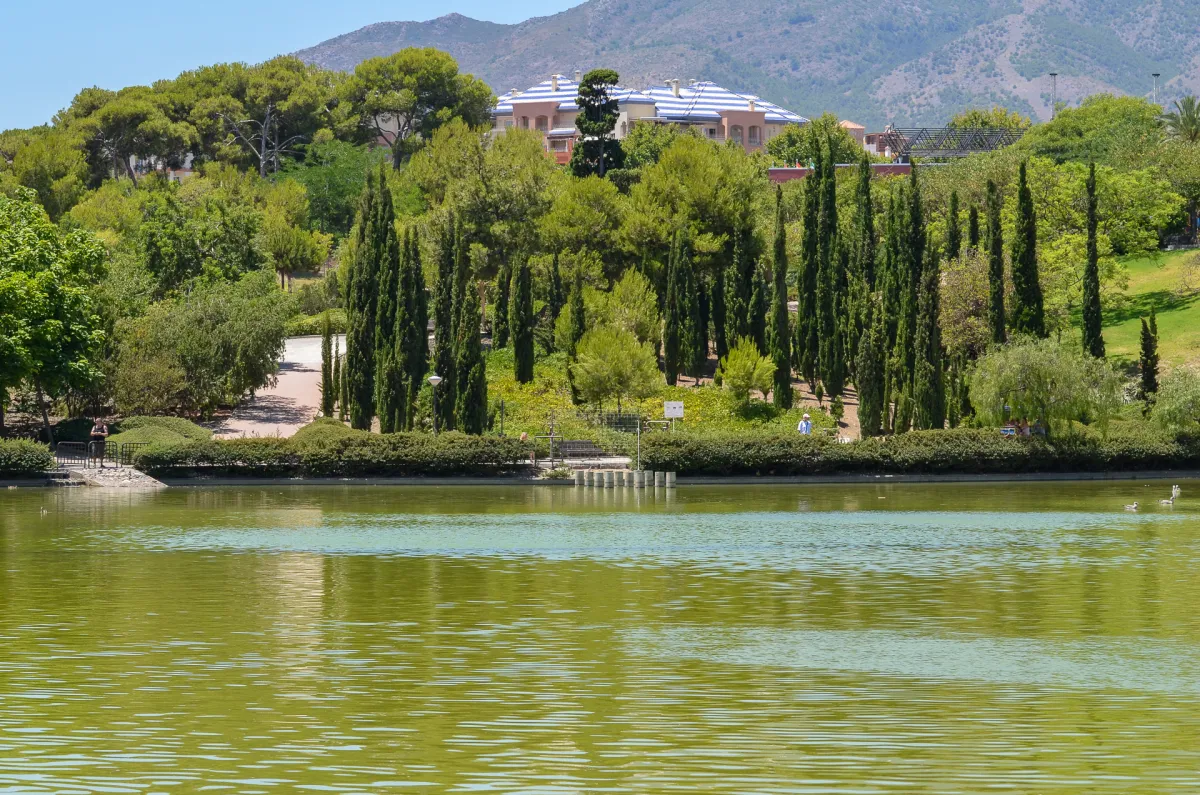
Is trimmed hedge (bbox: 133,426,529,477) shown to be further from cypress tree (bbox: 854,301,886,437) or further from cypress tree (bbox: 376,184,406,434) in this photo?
cypress tree (bbox: 854,301,886,437)

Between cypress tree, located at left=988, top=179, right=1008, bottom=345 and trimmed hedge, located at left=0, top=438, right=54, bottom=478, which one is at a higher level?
cypress tree, located at left=988, top=179, right=1008, bottom=345

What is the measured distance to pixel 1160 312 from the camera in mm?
73500

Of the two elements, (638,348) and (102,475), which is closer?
(102,475)

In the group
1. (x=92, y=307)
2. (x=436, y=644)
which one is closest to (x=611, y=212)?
(x=92, y=307)

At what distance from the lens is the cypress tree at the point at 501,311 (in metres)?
68.9

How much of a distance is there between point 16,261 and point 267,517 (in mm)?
19070

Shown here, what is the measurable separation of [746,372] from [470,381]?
11.1m

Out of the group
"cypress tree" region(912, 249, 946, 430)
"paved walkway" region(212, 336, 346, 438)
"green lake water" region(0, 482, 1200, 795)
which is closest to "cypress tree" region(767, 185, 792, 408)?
"cypress tree" region(912, 249, 946, 430)

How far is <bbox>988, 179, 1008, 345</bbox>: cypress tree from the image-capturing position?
184 feet

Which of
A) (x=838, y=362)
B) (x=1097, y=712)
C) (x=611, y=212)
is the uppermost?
(x=611, y=212)

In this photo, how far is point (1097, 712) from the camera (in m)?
16.1

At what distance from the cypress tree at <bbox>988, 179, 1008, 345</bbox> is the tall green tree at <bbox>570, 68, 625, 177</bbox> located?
3260cm

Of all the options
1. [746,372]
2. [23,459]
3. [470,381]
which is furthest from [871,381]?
[23,459]

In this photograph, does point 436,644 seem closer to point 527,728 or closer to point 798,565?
point 527,728
